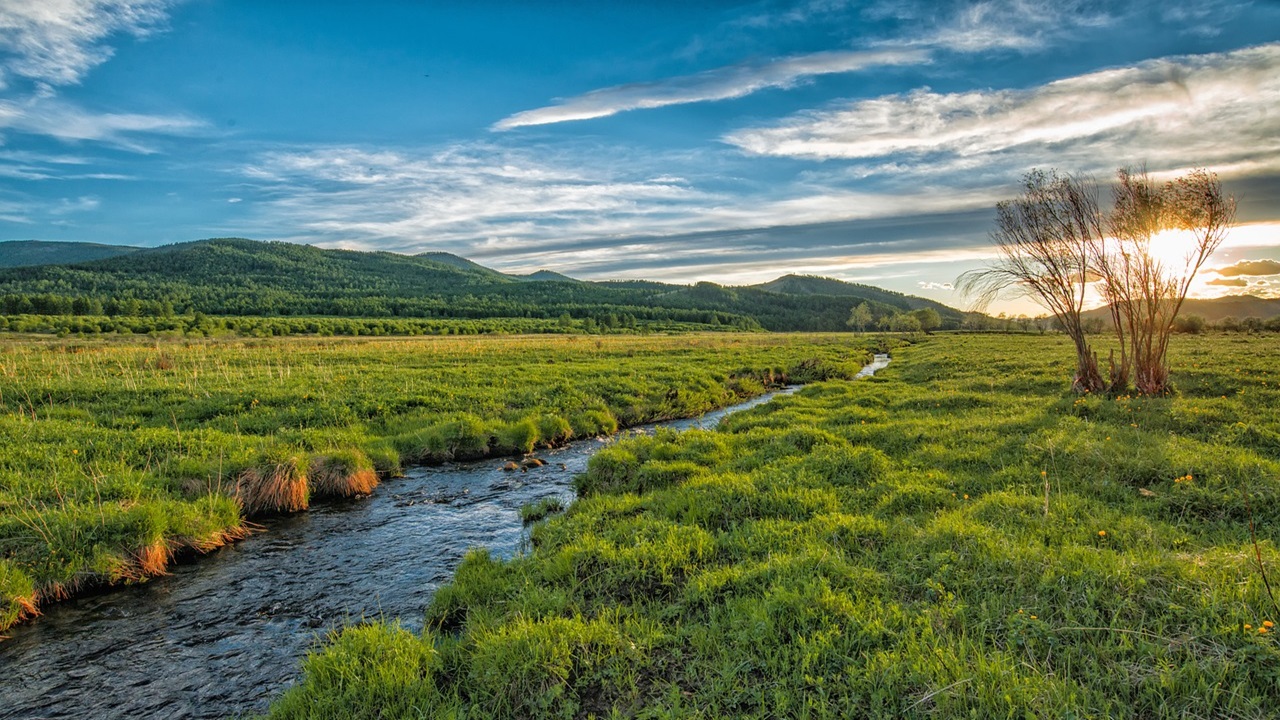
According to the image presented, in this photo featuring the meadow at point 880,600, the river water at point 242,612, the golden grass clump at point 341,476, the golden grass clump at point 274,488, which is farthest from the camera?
the golden grass clump at point 341,476

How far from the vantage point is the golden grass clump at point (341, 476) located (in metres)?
12.3

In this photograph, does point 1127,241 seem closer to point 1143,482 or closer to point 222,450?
point 1143,482

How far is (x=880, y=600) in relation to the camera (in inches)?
226

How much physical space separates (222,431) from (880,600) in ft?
55.4

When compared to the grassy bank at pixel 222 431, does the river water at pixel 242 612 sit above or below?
below

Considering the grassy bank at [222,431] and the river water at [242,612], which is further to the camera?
the grassy bank at [222,431]

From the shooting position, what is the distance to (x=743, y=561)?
706cm

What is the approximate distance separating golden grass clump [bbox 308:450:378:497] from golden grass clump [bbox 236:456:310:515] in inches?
21.1

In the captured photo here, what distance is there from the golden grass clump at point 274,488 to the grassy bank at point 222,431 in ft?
0.09

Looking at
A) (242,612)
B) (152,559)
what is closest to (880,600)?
(242,612)

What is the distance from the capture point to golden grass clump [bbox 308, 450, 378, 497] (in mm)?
12312

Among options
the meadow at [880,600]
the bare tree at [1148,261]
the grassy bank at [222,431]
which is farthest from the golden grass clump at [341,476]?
the bare tree at [1148,261]

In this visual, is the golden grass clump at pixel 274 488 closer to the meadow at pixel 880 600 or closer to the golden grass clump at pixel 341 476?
the golden grass clump at pixel 341 476

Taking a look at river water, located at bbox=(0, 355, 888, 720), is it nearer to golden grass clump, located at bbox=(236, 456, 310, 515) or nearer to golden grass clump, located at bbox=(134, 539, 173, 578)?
golden grass clump, located at bbox=(134, 539, 173, 578)
